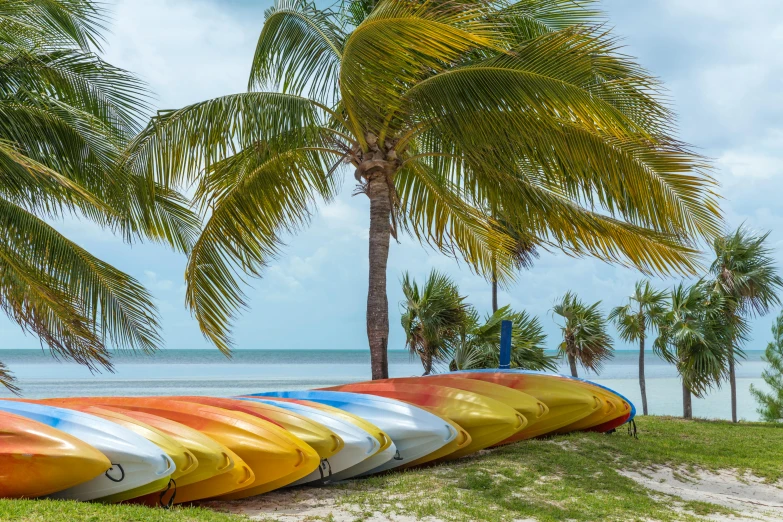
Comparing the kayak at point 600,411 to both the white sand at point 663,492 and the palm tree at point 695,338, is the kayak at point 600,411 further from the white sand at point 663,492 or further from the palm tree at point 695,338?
the palm tree at point 695,338

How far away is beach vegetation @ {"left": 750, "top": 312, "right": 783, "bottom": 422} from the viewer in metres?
15.4

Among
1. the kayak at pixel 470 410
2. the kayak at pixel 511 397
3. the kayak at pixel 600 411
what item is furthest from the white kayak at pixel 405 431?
the kayak at pixel 600 411

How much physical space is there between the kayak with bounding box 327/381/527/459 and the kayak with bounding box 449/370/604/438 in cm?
93

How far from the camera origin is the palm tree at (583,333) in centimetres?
1514

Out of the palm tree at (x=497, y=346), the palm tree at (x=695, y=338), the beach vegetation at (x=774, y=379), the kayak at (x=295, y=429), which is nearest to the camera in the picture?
the kayak at (x=295, y=429)

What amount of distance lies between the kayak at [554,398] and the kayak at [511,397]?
15 cm

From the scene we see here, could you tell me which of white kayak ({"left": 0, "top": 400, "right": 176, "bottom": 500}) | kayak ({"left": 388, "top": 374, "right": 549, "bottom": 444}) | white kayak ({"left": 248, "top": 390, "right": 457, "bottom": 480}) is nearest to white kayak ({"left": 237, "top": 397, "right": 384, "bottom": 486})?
white kayak ({"left": 248, "top": 390, "right": 457, "bottom": 480})

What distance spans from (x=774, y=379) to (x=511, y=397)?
419 inches

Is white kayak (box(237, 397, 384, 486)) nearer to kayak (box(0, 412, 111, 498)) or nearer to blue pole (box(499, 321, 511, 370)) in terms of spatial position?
kayak (box(0, 412, 111, 498))

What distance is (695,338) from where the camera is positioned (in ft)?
45.1

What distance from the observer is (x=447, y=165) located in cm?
877

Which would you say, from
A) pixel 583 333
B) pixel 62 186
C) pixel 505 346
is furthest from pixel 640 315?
pixel 62 186

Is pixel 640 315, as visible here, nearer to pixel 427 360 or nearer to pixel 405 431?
pixel 427 360

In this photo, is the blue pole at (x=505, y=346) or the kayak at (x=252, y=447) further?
the blue pole at (x=505, y=346)
